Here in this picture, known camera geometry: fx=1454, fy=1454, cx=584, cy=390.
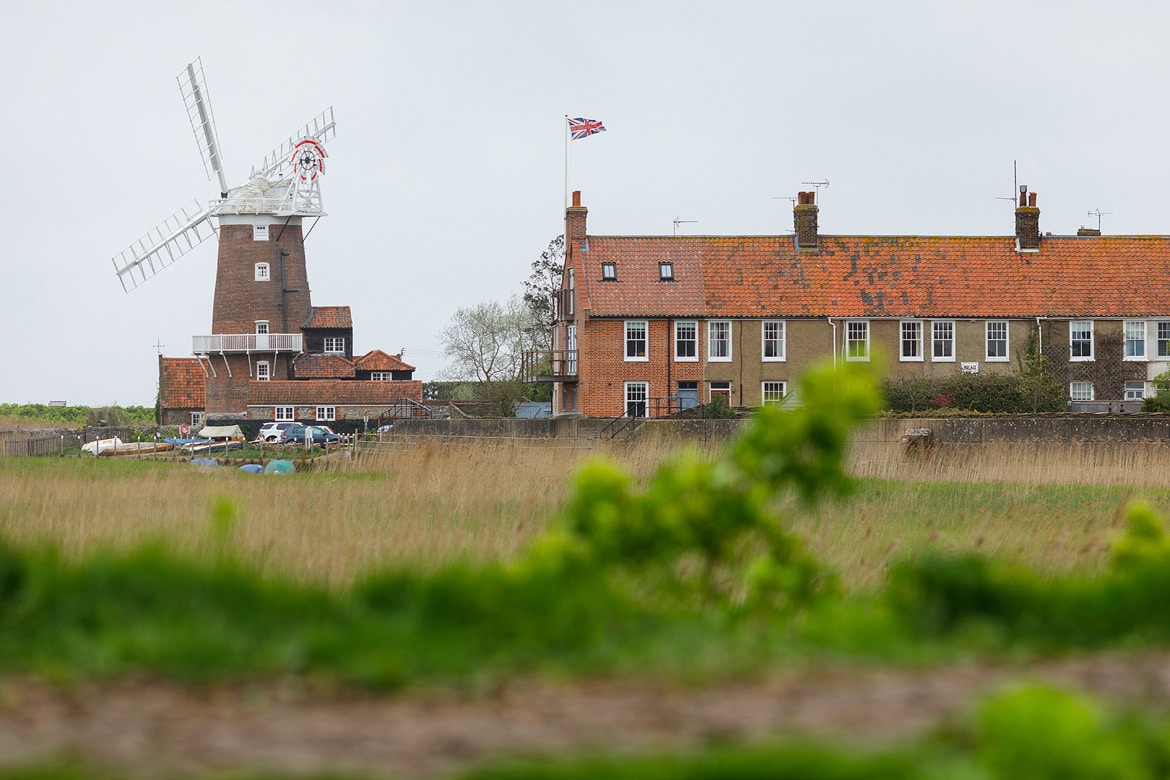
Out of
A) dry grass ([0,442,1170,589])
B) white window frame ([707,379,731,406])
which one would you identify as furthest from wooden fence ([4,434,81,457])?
white window frame ([707,379,731,406])

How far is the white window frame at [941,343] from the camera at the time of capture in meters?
53.6

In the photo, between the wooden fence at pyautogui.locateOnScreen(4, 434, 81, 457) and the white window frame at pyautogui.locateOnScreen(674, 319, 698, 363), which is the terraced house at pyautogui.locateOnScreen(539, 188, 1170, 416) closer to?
the white window frame at pyautogui.locateOnScreen(674, 319, 698, 363)

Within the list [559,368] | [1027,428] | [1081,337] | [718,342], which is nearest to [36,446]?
[559,368]

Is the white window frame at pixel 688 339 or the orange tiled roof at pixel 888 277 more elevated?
the orange tiled roof at pixel 888 277

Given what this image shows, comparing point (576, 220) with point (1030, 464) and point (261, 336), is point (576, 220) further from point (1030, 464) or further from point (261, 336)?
point (1030, 464)

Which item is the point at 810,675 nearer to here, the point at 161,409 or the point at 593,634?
the point at 593,634

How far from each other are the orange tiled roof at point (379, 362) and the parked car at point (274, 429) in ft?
60.3

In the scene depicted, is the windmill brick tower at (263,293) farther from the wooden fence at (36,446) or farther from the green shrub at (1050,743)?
the green shrub at (1050,743)

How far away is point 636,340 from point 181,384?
122ft

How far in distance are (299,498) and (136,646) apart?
8346 millimetres

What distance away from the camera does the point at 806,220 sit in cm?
5512

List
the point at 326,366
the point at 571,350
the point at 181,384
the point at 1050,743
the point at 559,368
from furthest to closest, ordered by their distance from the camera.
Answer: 1. the point at 326,366
2. the point at 181,384
3. the point at 559,368
4. the point at 571,350
5. the point at 1050,743

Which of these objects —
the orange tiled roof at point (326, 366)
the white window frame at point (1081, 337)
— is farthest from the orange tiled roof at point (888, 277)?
the orange tiled roof at point (326, 366)

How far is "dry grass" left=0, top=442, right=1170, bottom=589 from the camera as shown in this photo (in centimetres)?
1127
